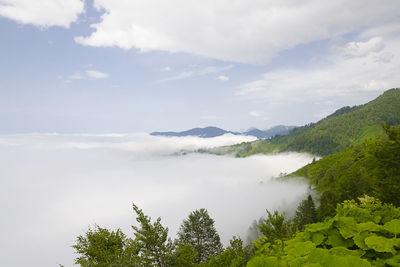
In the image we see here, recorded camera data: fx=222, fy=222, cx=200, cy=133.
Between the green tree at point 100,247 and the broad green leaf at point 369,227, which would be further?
the green tree at point 100,247

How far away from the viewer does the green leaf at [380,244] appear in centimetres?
448

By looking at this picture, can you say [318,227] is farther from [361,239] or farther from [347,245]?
[361,239]

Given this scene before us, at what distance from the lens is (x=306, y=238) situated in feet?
20.6

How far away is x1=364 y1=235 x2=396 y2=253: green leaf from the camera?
448cm

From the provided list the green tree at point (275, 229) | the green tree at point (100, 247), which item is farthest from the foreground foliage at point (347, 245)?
the green tree at point (100, 247)

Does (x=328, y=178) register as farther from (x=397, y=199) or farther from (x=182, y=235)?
(x=397, y=199)

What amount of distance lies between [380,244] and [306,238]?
1921 millimetres

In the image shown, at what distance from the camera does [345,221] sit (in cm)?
582

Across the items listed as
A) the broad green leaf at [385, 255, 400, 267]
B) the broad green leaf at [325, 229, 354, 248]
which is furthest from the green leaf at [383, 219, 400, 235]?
the broad green leaf at [385, 255, 400, 267]

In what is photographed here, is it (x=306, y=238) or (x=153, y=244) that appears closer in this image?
(x=306, y=238)

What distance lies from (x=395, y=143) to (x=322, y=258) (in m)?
30.2

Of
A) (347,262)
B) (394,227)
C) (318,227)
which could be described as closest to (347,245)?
(318,227)

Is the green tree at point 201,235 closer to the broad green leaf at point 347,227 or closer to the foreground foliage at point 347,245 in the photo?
the foreground foliage at point 347,245

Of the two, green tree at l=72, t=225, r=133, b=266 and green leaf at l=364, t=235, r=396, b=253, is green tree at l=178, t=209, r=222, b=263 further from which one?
green leaf at l=364, t=235, r=396, b=253
